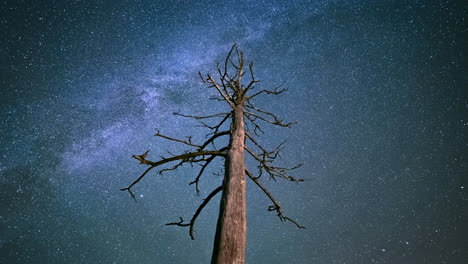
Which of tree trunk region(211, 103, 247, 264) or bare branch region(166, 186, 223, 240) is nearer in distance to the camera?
tree trunk region(211, 103, 247, 264)

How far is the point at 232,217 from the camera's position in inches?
93.0

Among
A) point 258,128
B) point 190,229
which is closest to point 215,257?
point 190,229

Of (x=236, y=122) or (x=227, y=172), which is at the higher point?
(x=236, y=122)

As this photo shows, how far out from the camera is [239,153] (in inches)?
128

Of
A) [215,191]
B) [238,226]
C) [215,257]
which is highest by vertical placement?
[215,191]

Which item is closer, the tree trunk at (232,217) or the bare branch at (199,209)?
the tree trunk at (232,217)

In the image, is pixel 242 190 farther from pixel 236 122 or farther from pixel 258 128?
pixel 258 128

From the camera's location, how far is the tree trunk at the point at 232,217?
6.82 ft

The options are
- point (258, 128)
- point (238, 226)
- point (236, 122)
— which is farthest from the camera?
point (258, 128)

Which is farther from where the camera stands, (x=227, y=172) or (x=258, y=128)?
(x=258, y=128)

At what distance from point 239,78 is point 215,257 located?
12.7 feet

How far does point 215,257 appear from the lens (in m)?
2.06

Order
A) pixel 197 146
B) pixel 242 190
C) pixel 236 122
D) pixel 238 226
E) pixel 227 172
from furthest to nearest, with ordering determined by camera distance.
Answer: pixel 236 122, pixel 197 146, pixel 227 172, pixel 242 190, pixel 238 226

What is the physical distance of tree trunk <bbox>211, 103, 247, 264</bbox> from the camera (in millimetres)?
2078
